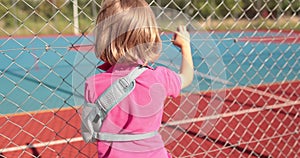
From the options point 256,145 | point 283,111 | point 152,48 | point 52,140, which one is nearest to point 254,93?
point 283,111

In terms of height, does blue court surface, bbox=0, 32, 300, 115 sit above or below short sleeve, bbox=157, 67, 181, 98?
below

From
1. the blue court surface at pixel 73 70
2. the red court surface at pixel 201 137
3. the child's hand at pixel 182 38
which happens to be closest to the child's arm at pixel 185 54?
the child's hand at pixel 182 38

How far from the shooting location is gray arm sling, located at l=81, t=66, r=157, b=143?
1.22 meters

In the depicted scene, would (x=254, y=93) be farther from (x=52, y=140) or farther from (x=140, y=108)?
(x=140, y=108)

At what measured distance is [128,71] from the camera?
4.18 feet

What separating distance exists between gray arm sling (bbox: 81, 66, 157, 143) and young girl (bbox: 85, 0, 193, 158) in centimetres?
2

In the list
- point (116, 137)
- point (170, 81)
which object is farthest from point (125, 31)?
point (116, 137)

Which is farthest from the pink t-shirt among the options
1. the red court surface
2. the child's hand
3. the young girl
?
the red court surface

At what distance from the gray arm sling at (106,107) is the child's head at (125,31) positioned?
0.23 feet

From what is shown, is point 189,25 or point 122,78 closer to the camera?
point 122,78

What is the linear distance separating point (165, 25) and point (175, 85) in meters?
0.32

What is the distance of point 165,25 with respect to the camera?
61.0 inches

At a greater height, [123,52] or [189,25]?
[123,52]

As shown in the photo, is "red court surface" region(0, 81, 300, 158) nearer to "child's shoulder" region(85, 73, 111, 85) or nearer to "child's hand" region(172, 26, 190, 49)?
"child's hand" region(172, 26, 190, 49)
